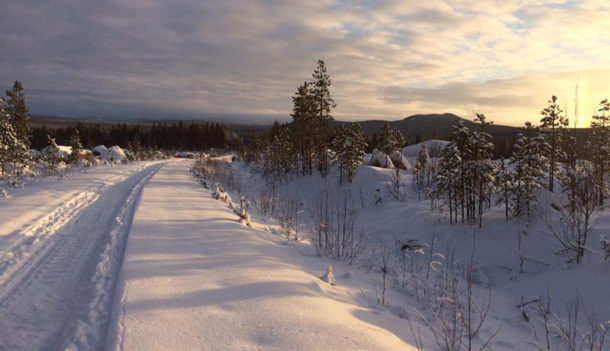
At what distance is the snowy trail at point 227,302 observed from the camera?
3.07m

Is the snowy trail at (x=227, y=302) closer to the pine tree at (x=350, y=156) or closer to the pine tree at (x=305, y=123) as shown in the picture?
the pine tree at (x=350, y=156)

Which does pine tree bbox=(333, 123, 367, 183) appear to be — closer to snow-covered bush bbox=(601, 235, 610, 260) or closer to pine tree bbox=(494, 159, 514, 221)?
pine tree bbox=(494, 159, 514, 221)

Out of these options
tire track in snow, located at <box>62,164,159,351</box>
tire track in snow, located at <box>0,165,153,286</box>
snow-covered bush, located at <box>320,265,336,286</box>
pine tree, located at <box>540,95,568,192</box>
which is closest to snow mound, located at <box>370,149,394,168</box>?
A: pine tree, located at <box>540,95,568,192</box>

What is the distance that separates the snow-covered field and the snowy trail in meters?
0.02

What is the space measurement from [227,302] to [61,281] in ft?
7.37

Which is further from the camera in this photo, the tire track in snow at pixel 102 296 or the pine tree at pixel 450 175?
the pine tree at pixel 450 175

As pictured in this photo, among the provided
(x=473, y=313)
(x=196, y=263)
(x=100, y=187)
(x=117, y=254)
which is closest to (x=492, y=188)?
(x=473, y=313)

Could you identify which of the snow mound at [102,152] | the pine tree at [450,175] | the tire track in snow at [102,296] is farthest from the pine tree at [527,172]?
the snow mound at [102,152]

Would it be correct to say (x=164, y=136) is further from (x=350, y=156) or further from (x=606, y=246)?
(x=606, y=246)

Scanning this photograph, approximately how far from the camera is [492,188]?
400 inches

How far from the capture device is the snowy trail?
3.07m

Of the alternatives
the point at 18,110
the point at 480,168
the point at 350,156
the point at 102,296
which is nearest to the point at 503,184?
the point at 480,168

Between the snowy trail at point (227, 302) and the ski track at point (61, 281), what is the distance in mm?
227

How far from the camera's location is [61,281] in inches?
173
